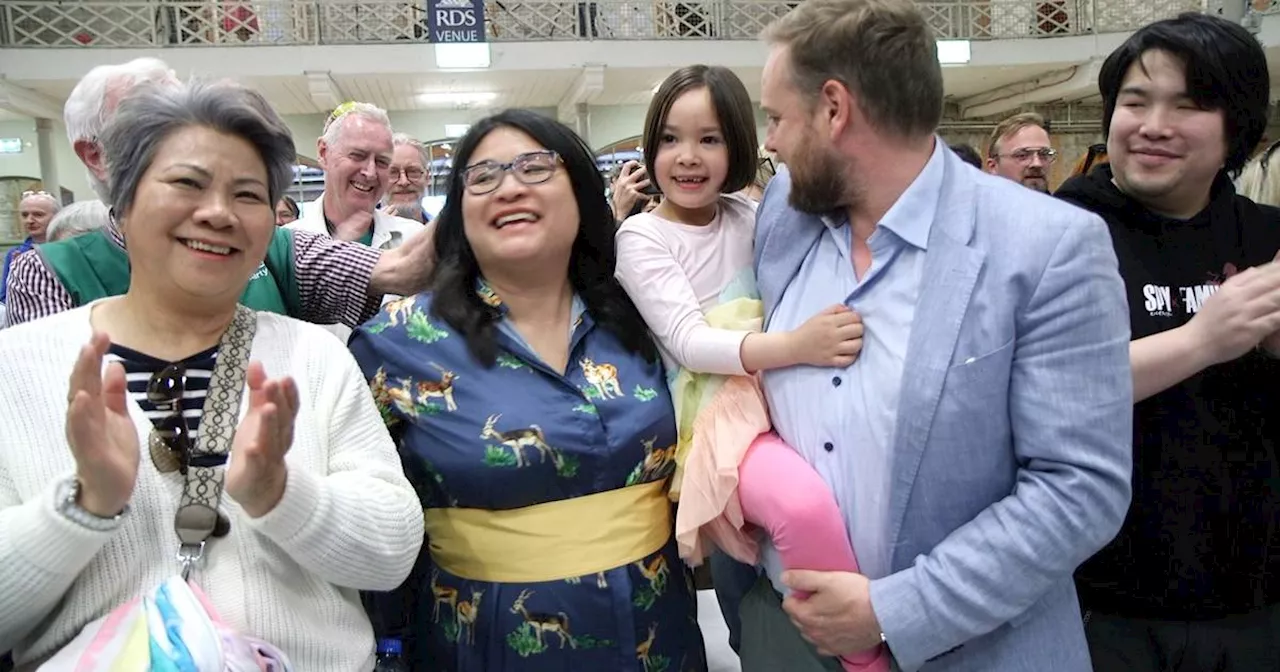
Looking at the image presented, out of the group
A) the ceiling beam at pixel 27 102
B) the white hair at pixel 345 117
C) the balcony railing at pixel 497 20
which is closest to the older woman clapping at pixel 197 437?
the white hair at pixel 345 117

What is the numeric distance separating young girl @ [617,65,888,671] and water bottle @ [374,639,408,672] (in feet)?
2.23

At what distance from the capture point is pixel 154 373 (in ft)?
4.95

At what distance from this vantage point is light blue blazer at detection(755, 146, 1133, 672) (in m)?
1.39

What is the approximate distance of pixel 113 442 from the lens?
4.12 ft

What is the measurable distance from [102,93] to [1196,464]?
243 centimetres

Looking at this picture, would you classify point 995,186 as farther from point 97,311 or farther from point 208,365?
point 97,311

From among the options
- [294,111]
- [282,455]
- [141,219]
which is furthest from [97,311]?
[294,111]

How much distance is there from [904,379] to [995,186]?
15.7 inches

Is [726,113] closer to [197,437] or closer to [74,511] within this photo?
[197,437]

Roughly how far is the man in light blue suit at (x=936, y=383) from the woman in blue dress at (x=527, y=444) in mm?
332

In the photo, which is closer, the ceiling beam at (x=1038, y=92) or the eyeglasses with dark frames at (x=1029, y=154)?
the eyeglasses with dark frames at (x=1029, y=154)

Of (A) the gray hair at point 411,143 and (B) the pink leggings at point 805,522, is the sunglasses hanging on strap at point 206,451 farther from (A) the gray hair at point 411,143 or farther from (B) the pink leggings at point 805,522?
(A) the gray hair at point 411,143

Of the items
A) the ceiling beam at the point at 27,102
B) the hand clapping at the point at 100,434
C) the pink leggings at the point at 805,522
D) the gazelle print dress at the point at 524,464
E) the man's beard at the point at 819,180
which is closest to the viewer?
the hand clapping at the point at 100,434

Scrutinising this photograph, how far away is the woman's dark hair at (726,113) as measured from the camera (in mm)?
2223
